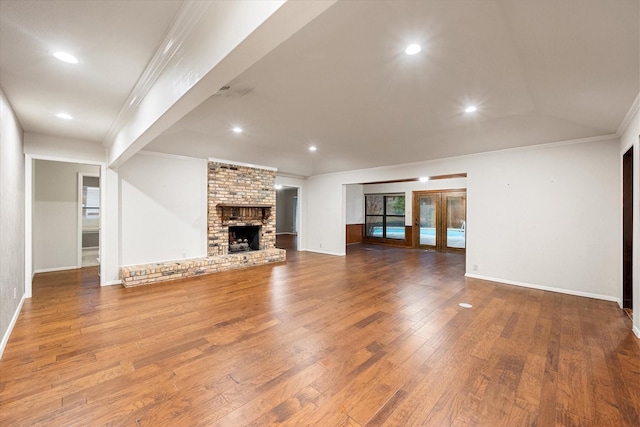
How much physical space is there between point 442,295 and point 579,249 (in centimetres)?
233

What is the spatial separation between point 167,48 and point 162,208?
4.36 meters

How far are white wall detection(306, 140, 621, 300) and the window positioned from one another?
4.14m

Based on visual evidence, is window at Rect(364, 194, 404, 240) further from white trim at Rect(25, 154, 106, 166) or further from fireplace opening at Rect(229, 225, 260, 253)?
white trim at Rect(25, 154, 106, 166)

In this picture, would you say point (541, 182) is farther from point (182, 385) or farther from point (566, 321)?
point (182, 385)

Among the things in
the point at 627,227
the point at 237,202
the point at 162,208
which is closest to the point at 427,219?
the point at 627,227

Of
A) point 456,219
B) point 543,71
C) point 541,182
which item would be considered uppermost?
Answer: point 543,71

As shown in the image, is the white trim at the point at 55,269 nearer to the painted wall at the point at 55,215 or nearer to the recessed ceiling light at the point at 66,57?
the painted wall at the point at 55,215

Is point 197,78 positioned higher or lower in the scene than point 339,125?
lower

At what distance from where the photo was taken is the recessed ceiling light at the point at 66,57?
2.04 meters

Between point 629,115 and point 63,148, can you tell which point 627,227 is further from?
point 63,148

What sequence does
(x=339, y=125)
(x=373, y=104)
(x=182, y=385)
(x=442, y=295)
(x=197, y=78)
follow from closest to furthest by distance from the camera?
1. (x=197, y=78)
2. (x=182, y=385)
3. (x=373, y=104)
4. (x=442, y=295)
5. (x=339, y=125)

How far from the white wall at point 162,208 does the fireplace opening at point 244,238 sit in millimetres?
892

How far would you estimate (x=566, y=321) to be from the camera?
129 inches

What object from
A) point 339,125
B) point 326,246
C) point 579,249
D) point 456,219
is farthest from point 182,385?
point 456,219
